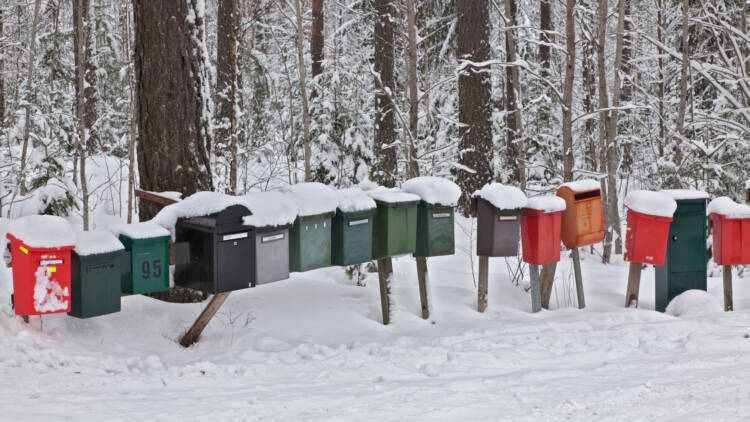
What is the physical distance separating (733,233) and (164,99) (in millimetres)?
5595

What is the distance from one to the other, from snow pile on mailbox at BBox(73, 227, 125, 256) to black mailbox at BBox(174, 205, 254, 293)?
55cm

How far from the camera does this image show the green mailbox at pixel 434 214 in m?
6.98

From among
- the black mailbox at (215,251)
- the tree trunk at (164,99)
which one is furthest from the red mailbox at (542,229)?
the tree trunk at (164,99)

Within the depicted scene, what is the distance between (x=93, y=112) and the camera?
1702 cm

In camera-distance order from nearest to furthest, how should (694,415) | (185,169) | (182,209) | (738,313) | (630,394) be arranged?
(694,415) < (630,394) < (182,209) < (185,169) < (738,313)

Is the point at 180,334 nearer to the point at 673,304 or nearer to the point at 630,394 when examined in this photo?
the point at 630,394

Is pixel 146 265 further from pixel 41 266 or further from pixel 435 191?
pixel 435 191

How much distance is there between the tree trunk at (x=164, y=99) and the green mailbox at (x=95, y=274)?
4.40 ft

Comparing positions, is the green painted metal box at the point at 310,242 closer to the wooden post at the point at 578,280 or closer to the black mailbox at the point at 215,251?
the black mailbox at the point at 215,251

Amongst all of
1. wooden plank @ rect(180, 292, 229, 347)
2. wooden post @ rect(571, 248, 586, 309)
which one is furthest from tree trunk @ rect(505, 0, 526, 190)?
wooden plank @ rect(180, 292, 229, 347)

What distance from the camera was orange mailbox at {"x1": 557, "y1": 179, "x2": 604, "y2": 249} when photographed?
24.7 feet

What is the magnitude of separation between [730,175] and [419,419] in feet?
25.9

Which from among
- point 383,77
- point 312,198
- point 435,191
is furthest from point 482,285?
point 383,77

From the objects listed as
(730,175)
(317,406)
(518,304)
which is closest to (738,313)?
(518,304)
